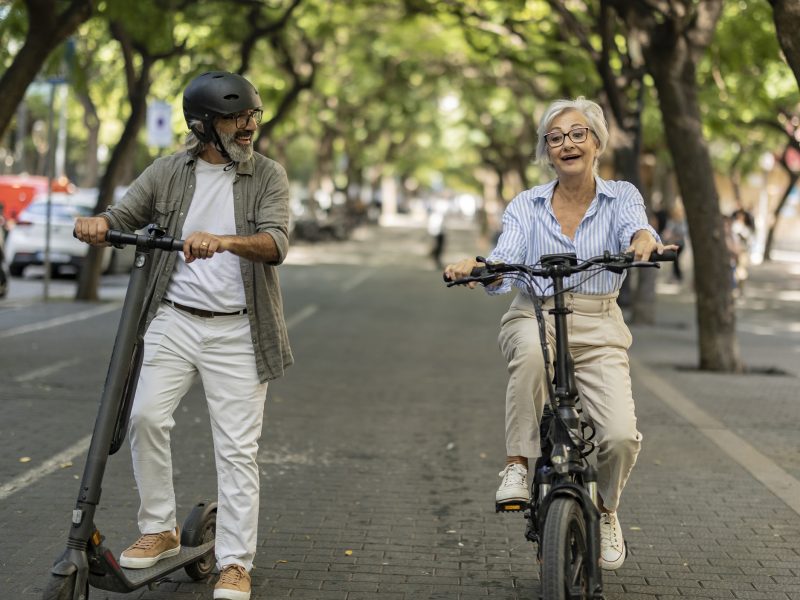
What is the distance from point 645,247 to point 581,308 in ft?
1.53

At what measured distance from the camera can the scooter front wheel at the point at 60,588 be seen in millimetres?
4242

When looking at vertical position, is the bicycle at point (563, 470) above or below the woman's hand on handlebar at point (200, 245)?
below

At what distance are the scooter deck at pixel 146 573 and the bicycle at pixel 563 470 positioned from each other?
1.32 metres

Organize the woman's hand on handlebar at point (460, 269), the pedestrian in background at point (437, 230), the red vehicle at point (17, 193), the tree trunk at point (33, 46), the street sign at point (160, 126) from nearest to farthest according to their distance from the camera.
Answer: the woman's hand on handlebar at point (460, 269) < the tree trunk at point (33, 46) < the street sign at point (160, 126) < the red vehicle at point (17, 193) < the pedestrian in background at point (437, 230)

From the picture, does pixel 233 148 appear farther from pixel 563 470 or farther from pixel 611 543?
pixel 611 543

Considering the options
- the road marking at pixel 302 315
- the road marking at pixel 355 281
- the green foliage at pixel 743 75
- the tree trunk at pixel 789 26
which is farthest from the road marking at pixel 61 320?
the green foliage at pixel 743 75

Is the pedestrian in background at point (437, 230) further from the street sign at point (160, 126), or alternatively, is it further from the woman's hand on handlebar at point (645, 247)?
the woman's hand on handlebar at point (645, 247)

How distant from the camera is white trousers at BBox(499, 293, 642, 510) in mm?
4824

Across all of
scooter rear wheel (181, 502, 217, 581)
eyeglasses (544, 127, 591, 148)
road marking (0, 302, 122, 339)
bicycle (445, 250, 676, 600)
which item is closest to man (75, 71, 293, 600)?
scooter rear wheel (181, 502, 217, 581)

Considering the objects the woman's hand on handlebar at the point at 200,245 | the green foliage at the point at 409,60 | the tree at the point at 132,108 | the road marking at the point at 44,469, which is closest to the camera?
the woman's hand on handlebar at the point at 200,245

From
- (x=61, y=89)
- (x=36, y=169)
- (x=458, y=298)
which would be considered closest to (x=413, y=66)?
(x=458, y=298)

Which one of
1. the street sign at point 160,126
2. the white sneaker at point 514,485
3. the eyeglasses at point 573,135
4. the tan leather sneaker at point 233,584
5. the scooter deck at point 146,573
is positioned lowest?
the tan leather sneaker at point 233,584

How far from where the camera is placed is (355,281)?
27859 millimetres

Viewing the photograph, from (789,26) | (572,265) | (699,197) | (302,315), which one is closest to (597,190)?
(572,265)
